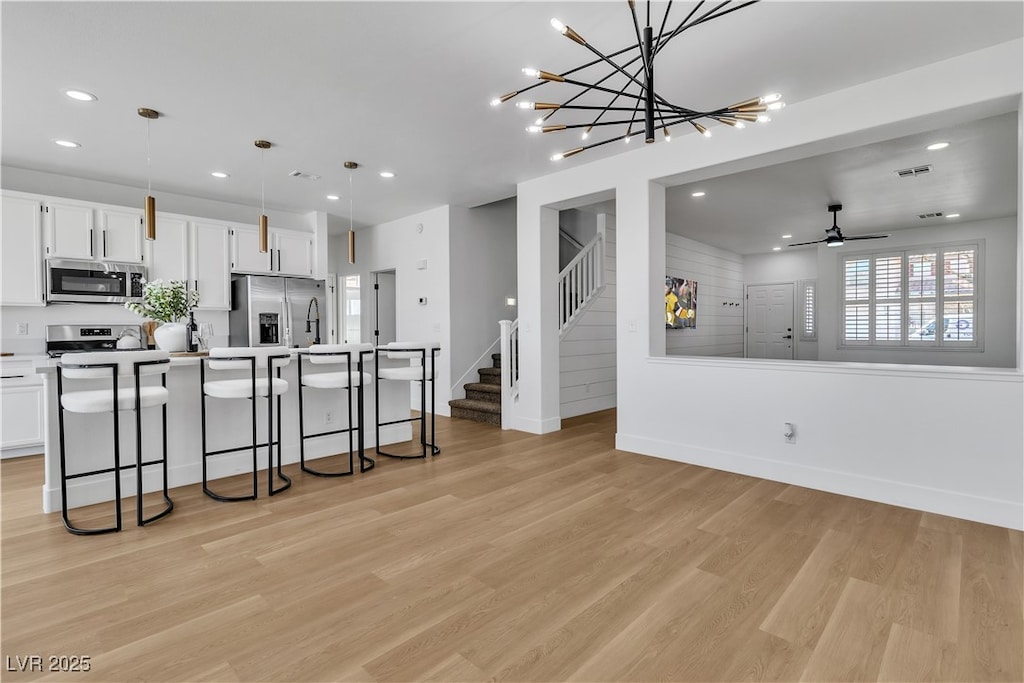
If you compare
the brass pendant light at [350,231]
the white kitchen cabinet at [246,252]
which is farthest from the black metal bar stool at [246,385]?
the white kitchen cabinet at [246,252]

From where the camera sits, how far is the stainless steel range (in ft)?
17.1

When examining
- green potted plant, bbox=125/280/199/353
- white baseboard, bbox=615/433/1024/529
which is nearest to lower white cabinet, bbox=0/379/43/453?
green potted plant, bbox=125/280/199/353

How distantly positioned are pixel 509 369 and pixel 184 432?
3340 mm

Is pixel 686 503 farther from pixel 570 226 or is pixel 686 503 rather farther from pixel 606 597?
pixel 570 226

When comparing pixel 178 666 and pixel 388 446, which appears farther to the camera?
pixel 388 446

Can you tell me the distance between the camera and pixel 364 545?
2736 mm

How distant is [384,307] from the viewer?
326 inches

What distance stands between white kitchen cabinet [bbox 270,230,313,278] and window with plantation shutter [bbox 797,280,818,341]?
920 centimetres

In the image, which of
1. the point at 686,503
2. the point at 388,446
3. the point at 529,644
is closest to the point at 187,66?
the point at 388,446

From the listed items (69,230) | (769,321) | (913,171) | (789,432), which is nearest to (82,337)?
(69,230)

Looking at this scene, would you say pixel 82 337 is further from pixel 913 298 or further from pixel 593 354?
pixel 913 298

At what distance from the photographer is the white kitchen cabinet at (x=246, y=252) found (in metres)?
6.24

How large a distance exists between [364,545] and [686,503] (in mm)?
2104

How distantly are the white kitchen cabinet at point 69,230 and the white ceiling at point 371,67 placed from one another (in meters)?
0.43
